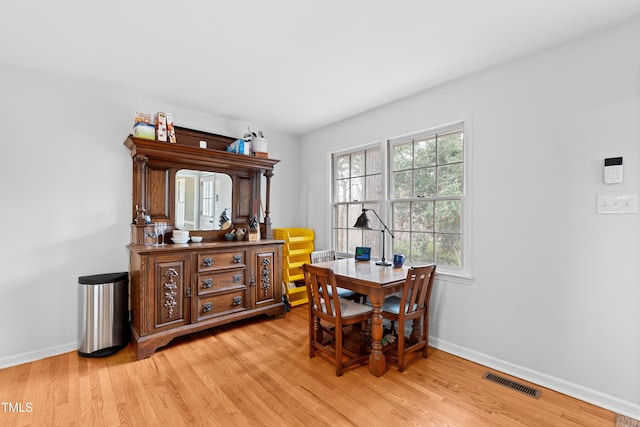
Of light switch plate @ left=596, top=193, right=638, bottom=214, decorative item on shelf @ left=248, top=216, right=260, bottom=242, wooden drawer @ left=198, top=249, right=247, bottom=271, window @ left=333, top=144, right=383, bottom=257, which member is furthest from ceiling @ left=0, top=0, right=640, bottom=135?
wooden drawer @ left=198, top=249, right=247, bottom=271

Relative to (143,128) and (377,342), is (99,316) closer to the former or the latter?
(143,128)

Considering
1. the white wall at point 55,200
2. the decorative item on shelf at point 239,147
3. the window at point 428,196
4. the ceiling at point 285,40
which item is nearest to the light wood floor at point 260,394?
the white wall at point 55,200

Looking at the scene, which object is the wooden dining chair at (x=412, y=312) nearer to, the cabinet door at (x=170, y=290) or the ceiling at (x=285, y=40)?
the ceiling at (x=285, y=40)

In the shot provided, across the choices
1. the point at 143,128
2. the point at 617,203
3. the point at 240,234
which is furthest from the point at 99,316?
the point at 617,203

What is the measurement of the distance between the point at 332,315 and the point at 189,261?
1.56 metres

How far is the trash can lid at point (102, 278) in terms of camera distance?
271 cm

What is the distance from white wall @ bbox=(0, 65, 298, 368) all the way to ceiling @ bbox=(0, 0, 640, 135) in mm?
271

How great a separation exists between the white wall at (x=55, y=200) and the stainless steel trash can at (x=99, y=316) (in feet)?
0.94

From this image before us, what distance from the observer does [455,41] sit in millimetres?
2211

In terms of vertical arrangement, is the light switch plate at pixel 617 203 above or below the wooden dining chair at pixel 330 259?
above

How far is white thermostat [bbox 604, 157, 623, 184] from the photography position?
6.51 feet

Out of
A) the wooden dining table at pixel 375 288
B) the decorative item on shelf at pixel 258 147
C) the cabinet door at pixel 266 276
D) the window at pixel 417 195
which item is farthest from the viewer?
the decorative item on shelf at pixel 258 147

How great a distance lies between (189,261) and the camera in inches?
118

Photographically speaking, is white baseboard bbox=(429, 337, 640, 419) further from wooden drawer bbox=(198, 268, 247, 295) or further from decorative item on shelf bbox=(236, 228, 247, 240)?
decorative item on shelf bbox=(236, 228, 247, 240)
